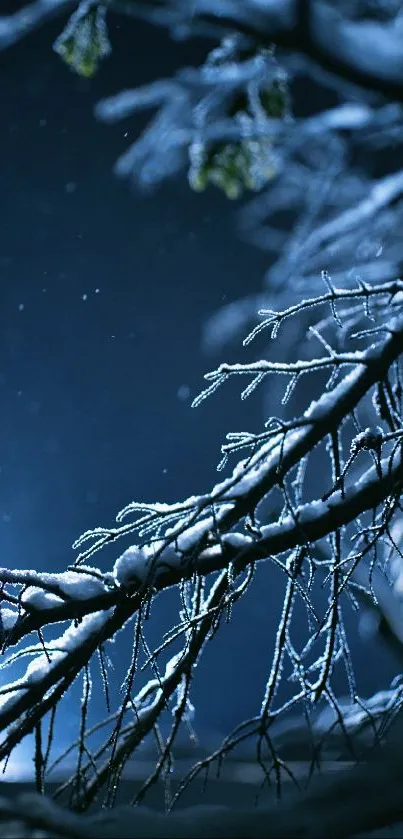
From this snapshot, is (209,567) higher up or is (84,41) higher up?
(84,41)

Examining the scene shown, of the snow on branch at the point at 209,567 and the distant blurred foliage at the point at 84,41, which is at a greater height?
the distant blurred foliage at the point at 84,41

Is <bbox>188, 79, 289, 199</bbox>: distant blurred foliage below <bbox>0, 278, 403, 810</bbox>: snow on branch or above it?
above

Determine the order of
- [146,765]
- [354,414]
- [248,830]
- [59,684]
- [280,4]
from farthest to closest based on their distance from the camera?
[146,765], [354,414], [59,684], [280,4], [248,830]

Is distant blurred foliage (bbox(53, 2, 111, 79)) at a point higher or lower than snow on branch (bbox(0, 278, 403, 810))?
higher

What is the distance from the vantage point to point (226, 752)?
231 centimetres

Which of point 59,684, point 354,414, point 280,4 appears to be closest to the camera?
point 280,4

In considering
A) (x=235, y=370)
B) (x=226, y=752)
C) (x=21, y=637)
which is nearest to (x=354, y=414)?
(x=235, y=370)

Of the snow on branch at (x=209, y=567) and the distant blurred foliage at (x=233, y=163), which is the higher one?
the distant blurred foliage at (x=233, y=163)

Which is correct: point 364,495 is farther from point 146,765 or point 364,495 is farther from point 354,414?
point 146,765

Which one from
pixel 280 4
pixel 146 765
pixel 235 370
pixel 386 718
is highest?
pixel 280 4

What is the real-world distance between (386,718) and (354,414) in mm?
1271

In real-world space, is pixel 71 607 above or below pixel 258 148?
below

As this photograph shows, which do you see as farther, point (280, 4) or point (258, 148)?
point (258, 148)

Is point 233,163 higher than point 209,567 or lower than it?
higher
